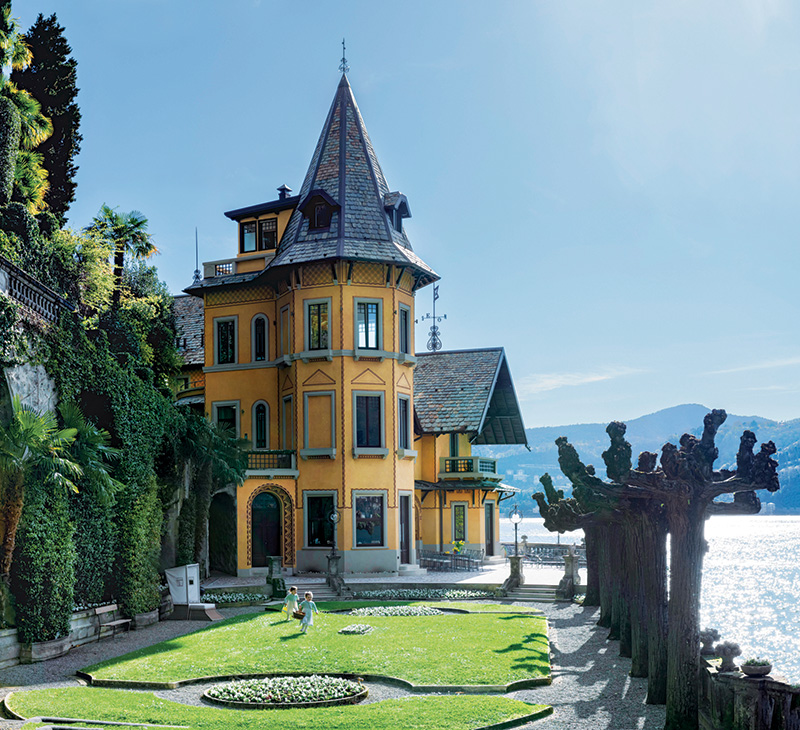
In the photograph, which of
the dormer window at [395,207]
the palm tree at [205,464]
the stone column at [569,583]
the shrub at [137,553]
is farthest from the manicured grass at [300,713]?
the dormer window at [395,207]

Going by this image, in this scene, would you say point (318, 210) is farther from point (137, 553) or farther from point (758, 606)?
point (758, 606)

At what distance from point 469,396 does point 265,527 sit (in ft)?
45.3

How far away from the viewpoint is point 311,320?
3959 centimetres

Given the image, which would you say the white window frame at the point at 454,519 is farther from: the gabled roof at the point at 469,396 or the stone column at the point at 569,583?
the stone column at the point at 569,583

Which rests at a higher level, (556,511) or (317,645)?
(556,511)

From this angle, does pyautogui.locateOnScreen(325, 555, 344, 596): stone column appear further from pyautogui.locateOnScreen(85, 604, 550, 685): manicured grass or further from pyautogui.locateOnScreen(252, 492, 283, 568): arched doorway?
pyautogui.locateOnScreen(85, 604, 550, 685): manicured grass

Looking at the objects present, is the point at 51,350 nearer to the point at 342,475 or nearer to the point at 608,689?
the point at 608,689

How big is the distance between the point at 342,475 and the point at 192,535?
8.17 metres

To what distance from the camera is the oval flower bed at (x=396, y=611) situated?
91.9 ft

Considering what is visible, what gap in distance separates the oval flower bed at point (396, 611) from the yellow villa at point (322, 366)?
8542mm

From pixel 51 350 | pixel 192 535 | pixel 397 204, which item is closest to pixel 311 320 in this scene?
pixel 397 204

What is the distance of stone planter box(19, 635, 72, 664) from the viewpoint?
20.0 metres

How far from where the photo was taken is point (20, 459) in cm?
1906

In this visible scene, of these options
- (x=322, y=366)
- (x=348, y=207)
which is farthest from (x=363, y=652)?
(x=348, y=207)
